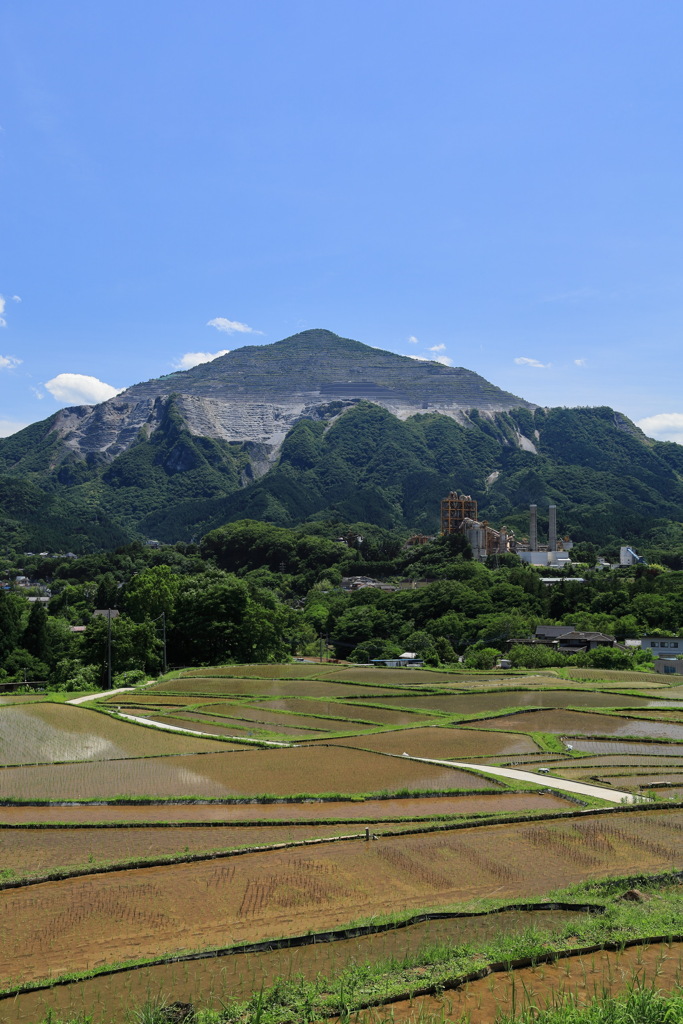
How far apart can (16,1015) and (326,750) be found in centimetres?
1597

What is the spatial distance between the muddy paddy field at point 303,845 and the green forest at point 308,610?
20.1 metres

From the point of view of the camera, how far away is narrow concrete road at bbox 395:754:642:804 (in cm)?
1822

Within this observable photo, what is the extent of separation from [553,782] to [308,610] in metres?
68.6

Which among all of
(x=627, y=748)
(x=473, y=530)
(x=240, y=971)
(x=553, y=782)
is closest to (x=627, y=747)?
(x=627, y=748)

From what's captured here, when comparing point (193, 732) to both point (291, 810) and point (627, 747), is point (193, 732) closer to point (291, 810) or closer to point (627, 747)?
point (291, 810)

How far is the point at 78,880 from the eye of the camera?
1240 cm

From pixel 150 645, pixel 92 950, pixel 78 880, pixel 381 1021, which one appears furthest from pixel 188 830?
pixel 150 645

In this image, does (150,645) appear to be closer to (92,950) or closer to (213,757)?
(213,757)

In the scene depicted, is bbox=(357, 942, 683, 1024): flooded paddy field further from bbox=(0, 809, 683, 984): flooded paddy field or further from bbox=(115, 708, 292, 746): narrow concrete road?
bbox=(115, 708, 292, 746): narrow concrete road

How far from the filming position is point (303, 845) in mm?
14328

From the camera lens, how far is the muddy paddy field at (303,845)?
364 inches

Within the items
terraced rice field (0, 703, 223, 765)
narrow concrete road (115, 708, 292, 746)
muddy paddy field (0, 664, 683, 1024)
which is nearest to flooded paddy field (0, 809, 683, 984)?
muddy paddy field (0, 664, 683, 1024)

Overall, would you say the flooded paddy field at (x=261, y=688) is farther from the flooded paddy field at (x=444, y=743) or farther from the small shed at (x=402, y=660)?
the small shed at (x=402, y=660)

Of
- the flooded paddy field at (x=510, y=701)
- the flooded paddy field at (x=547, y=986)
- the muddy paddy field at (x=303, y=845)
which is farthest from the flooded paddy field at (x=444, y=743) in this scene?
the flooded paddy field at (x=547, y=986)
